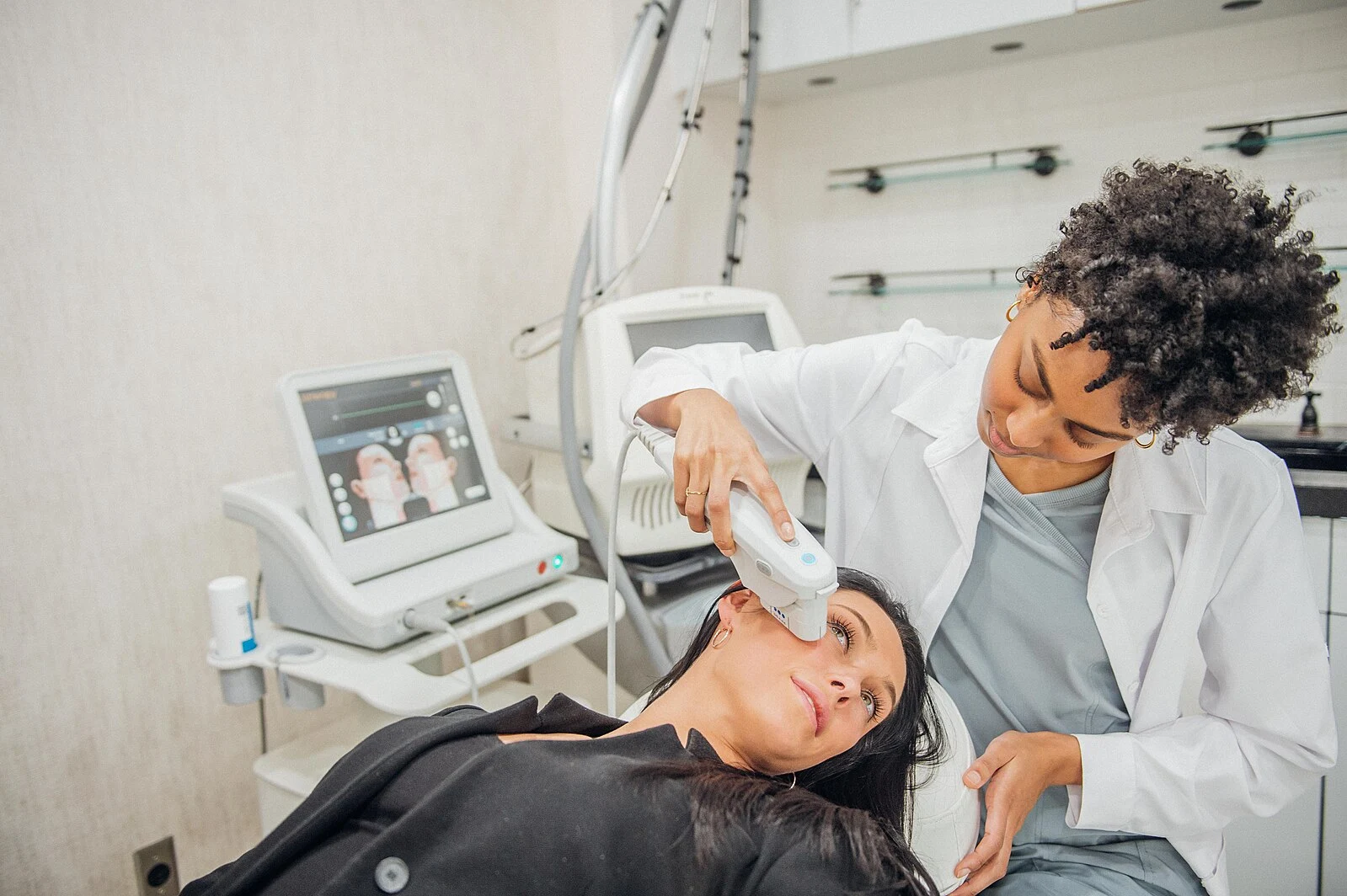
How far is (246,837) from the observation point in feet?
6.16

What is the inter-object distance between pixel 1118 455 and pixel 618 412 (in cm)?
85

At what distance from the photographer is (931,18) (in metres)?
1.84

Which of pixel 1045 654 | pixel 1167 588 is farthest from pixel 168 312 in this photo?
pixel 1167 588

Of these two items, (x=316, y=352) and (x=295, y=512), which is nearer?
(x=295, y=512)

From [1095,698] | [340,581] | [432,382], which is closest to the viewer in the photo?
[1095,698]

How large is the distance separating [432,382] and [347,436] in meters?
0.20

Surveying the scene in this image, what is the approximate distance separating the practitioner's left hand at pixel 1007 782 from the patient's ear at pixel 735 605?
304mm

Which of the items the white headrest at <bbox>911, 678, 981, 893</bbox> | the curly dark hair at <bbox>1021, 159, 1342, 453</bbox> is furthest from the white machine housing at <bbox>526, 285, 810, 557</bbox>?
the curly dark hair at <bbox>1021, 159, 1342, 453</bbox>

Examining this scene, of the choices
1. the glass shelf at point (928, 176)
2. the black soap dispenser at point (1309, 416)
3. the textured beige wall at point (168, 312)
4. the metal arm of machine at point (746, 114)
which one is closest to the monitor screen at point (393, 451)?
the textured beige wall at point (168, 312)

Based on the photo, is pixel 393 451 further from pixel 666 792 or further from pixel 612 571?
pixel 666 792

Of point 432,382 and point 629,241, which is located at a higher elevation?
point 629,241

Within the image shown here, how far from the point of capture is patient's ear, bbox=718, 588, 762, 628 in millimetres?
1118

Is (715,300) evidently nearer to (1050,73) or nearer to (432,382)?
(432,382)

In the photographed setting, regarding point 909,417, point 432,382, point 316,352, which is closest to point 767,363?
point 909,417
